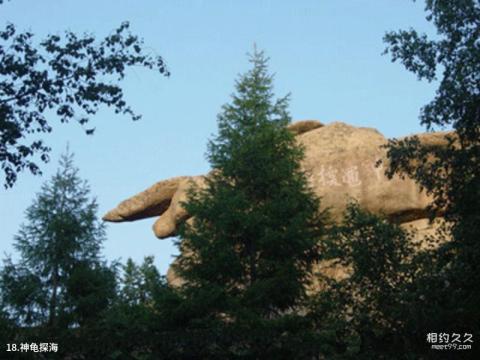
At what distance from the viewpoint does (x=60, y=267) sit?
2653 centimetres

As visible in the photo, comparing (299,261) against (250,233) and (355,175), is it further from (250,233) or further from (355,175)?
(355,175)

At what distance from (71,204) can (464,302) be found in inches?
765

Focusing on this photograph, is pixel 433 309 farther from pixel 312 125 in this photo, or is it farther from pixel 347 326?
pixel 312 125

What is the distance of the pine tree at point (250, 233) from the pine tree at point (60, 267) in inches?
300

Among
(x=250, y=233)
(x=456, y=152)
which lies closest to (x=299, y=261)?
(x=250, y=233)

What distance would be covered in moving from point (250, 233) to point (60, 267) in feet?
38.2

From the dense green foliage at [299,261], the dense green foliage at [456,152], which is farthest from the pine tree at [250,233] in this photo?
the dense green foliage at [456,152]

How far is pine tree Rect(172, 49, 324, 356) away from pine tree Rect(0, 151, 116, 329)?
25.0 ft

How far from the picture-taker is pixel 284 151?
20.3m

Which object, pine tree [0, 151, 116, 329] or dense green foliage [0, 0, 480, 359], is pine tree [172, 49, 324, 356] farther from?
pine tree [0, 151, 116, 329]

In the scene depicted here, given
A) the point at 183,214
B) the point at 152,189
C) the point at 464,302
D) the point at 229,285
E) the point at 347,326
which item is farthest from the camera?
the point at 152,189

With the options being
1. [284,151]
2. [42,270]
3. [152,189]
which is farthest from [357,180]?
[42,270]

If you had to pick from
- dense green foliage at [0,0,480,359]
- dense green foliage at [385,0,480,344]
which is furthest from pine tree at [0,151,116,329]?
dense green foliage at [385,0,480,344]

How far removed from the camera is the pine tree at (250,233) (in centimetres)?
1662
